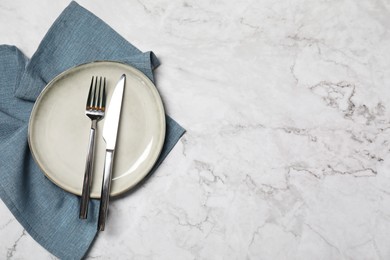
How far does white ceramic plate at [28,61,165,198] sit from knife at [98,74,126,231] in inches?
0.4

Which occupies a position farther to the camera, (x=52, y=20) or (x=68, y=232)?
(x=52, y=20)

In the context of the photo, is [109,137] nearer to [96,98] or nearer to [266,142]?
[96,98]

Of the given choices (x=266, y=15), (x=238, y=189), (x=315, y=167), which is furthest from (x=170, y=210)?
(x=266, y=15)

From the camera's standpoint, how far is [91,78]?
0.77 m

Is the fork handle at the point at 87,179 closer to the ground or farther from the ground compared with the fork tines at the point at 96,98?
closer to the ground

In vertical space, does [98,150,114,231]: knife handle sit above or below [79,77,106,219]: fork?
below

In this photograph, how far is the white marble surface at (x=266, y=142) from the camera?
731 mm

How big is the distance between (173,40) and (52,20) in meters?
0.21

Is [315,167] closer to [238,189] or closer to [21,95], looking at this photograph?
[238,189]

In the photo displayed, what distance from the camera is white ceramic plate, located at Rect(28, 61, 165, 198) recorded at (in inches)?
29.0

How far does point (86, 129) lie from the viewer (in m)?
0.76

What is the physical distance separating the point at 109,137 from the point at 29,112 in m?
0.15

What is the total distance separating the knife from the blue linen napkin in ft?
0.10

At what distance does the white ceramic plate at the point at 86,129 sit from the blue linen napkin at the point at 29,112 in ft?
0.08
